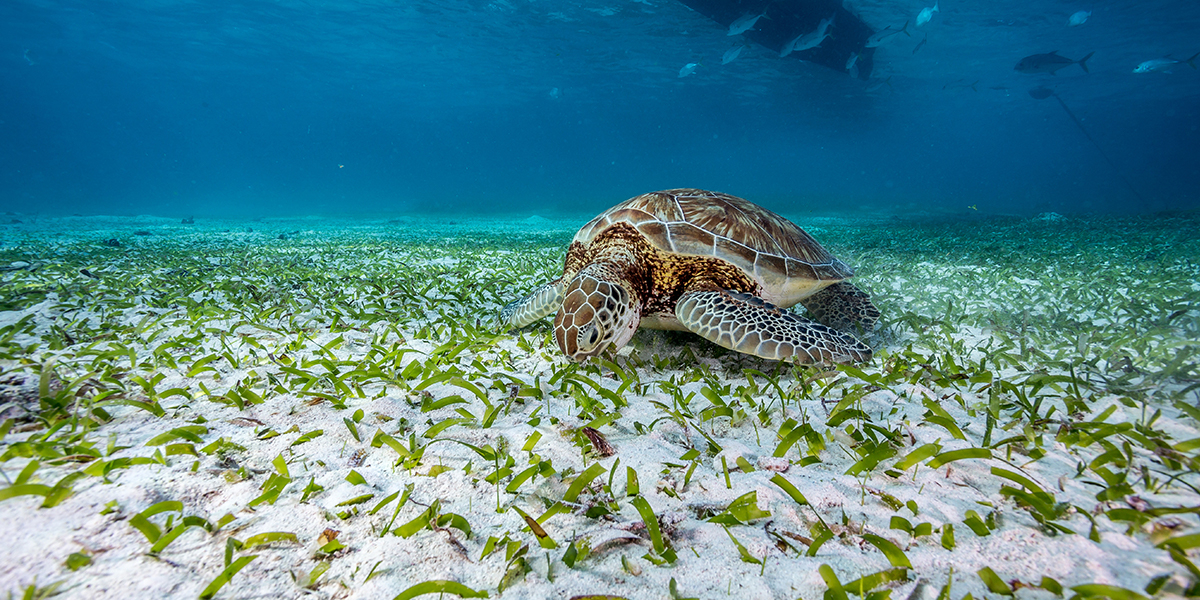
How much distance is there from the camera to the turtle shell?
3.07 metres

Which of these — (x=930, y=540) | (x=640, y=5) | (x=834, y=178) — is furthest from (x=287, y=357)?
(x=834, y=178)

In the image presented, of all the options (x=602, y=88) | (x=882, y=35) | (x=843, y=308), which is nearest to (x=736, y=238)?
(x=843, y=308)

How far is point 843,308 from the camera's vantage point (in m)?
3.55

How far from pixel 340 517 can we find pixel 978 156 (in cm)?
14587

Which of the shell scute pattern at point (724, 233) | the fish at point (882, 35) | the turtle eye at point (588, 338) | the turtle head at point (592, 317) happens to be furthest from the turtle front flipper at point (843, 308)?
the fish at point (882, 35)

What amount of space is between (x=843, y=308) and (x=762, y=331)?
1517mm

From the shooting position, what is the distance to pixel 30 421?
1.76 metres

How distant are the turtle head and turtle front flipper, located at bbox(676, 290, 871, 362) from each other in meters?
0.42

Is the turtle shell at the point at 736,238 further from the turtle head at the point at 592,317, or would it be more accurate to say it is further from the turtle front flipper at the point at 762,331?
the turtle head at the point at 592,317

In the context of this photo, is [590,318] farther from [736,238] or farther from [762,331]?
[736,238]

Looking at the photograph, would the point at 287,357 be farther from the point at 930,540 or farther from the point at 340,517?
the point at 930,540

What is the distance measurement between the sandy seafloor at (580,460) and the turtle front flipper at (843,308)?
30 centimetres

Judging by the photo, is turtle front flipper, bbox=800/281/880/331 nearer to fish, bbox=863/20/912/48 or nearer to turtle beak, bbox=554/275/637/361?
turtle beak, bbox=554/275/637/361

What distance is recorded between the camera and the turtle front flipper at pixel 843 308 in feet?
11.3
